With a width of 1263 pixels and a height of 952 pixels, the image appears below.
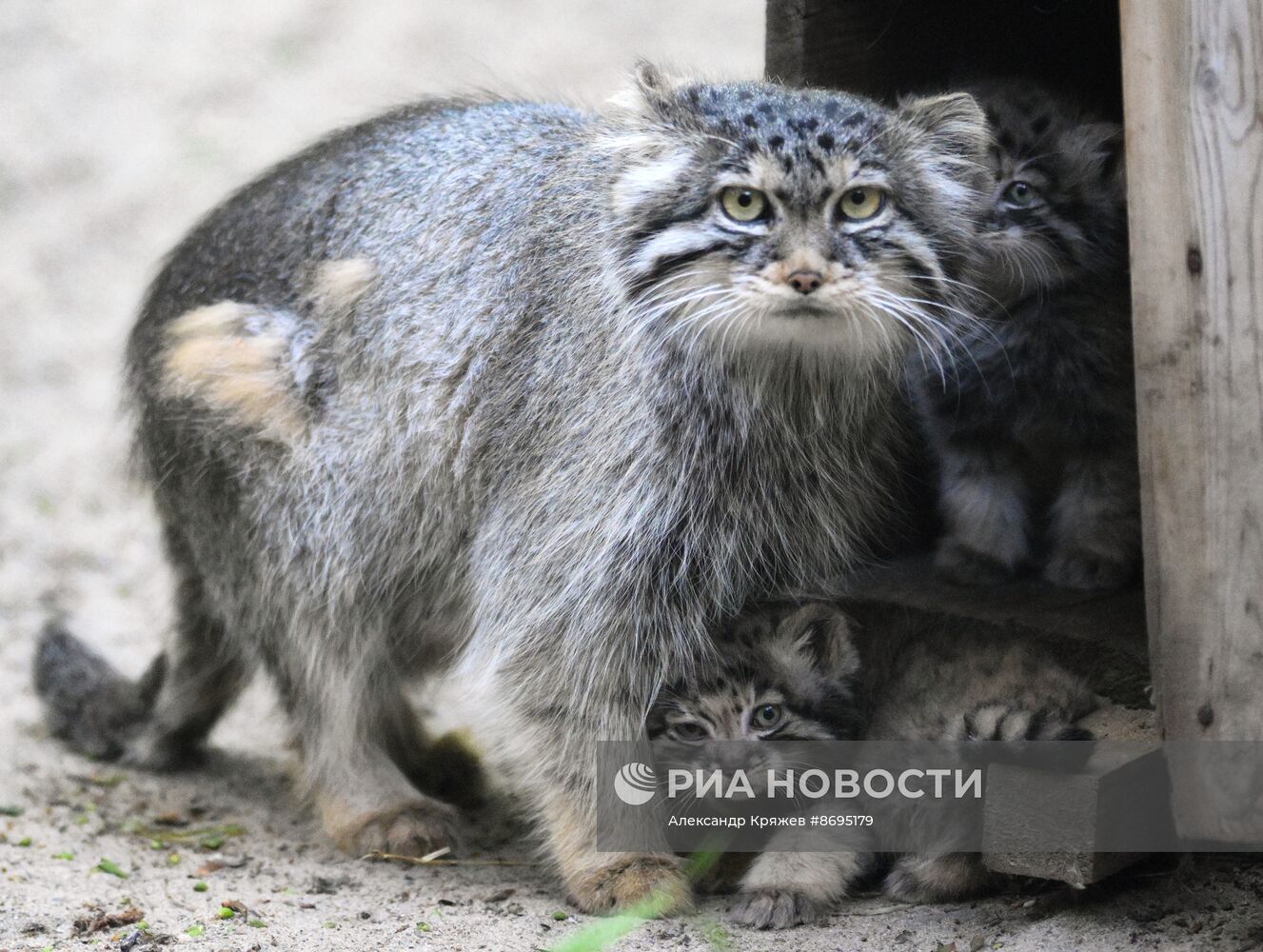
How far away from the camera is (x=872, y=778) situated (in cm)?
334

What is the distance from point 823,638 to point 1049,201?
3.74ft

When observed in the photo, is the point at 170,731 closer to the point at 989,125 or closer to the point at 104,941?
the point at 104,941

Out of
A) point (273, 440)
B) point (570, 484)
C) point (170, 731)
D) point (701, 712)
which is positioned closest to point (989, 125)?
point (570, 484)

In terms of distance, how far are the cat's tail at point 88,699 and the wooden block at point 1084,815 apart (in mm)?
2824

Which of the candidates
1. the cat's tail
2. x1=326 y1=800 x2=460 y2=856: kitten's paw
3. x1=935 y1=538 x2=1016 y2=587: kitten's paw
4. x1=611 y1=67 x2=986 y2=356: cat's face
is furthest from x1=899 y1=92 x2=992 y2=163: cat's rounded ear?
the cat's tail

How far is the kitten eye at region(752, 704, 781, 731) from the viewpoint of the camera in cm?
335

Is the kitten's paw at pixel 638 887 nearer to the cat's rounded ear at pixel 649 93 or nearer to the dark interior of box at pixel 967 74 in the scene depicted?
the dark interior of box at pixel 967 74

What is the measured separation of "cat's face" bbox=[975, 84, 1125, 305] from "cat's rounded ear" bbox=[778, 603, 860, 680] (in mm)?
856

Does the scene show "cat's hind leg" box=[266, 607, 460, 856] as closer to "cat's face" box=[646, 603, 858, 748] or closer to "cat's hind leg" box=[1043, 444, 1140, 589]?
"cat's face" box=[646, 603, 858, 748]

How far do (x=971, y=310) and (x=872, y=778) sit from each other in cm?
110

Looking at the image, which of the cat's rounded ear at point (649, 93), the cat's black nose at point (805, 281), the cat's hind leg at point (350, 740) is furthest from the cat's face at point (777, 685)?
the cat's rounded ear at point (649, 93)

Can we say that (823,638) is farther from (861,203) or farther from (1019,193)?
(1019,193)

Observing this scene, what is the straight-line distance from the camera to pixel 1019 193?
11.4 feet

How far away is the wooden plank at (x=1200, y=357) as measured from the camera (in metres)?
2.69
